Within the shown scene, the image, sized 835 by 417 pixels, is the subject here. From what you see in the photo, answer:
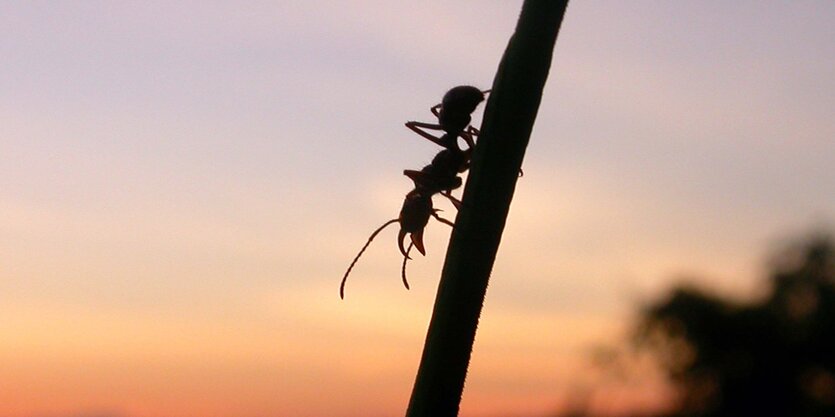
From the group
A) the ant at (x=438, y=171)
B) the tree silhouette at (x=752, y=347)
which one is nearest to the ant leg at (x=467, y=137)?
the ant at (x=438, y=171)

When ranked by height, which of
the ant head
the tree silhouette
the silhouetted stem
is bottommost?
the tree silhouette

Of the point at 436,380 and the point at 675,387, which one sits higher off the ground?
the point at 436,380

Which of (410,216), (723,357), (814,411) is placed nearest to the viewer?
(410,216)

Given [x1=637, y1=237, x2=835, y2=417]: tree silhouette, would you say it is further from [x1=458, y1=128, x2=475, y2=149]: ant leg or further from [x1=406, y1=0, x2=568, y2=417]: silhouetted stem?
[x1=406, y1=0, x2=568, y2=417]: silhouetted stem

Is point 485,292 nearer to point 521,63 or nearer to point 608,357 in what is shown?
point 521,63

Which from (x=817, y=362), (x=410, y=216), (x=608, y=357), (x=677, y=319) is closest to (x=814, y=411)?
(x=817, y=362)

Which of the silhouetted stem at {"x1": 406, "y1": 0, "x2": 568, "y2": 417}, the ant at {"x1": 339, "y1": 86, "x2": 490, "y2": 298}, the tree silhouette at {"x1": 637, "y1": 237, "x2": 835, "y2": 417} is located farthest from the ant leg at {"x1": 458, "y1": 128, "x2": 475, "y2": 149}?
the tree silhouette at {"x1": 637, "y1": 237, "x2": 835, "y2": 417}
